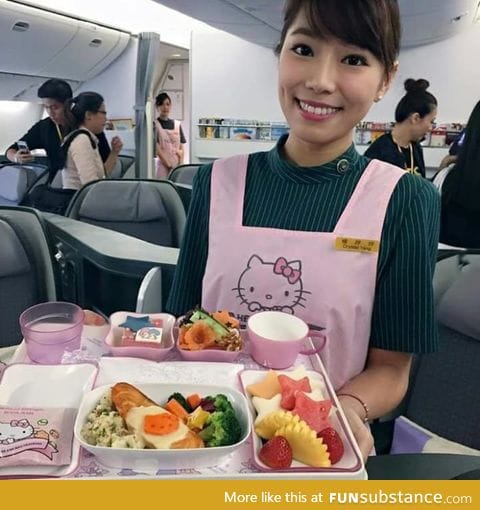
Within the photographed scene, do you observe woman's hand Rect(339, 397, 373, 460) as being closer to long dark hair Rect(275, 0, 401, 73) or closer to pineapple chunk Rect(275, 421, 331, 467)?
pineapple chunk Rect(275, 421, 331, 467)

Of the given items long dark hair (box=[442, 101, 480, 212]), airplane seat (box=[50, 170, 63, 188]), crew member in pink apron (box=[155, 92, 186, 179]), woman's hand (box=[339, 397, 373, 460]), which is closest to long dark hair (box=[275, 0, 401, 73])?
woman's hand (box=[339, 397, 373, 460])

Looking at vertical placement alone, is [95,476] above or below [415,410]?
above

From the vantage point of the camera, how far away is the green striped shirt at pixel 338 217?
841mm

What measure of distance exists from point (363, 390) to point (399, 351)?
9 cm

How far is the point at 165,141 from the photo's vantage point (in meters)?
6.40

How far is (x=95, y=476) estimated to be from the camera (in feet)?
1.91

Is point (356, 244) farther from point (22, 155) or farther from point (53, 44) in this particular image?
point (53, 44)

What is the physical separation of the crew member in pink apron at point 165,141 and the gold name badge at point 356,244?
5.62m

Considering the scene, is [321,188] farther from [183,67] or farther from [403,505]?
[183,67]

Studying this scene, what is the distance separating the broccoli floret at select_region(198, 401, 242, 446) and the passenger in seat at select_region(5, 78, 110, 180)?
3035 mm

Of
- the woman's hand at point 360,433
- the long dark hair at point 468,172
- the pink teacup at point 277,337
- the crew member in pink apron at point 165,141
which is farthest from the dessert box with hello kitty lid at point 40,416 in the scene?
the crew member in pink apron at point 165,141

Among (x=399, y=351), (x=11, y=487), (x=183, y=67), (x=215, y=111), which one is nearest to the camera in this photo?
(x=11, y=487)

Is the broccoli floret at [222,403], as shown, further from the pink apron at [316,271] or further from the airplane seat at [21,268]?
the airplane seat at [21,268]

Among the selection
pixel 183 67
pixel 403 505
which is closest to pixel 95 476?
pixel 403 505
